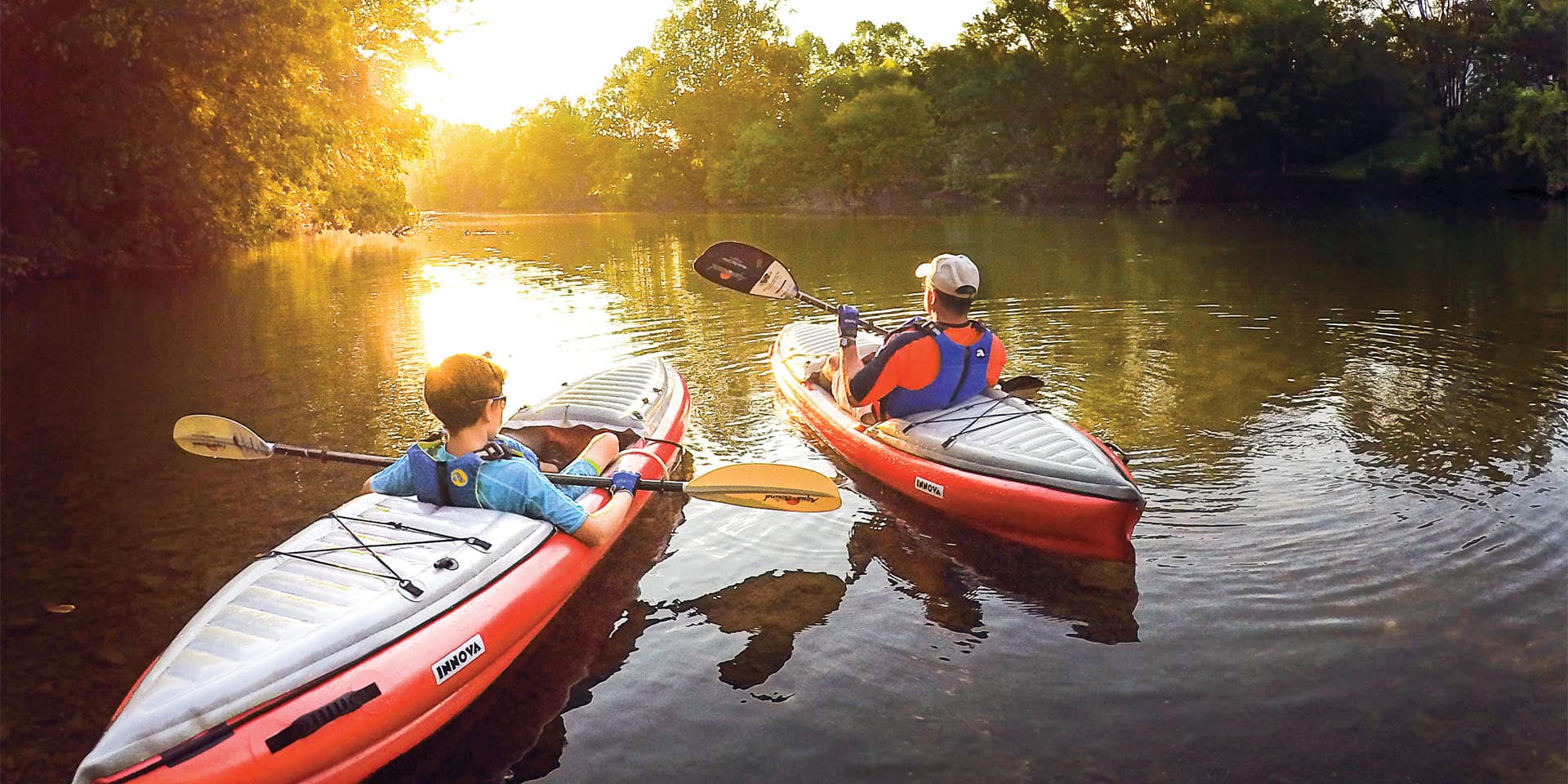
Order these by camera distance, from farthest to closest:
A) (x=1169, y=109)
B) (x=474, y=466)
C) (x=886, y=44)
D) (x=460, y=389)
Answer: (x=886, y=44)
(x=1169, y=109)
(x=474, y=466)
(x=460, y=389)

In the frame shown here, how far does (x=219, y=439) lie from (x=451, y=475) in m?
1.70

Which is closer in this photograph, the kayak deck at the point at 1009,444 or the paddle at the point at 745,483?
the paddle at the point at 745,483

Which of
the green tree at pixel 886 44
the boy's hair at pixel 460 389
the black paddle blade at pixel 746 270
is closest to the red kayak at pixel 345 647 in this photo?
the boy's hair at pixel 460 389

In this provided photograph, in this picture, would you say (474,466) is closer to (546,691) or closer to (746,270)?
(546,691)

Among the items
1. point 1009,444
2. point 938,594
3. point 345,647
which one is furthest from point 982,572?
point 345,647

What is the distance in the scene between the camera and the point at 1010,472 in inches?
218

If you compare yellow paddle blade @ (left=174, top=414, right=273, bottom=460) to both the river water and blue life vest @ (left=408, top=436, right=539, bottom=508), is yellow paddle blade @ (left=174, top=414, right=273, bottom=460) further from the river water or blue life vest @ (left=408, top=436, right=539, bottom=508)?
blue life vest @ (left=408, top=436, right=539, bottom=508)

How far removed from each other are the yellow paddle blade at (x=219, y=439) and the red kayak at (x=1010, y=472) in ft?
11.2

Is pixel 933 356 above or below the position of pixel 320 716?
above

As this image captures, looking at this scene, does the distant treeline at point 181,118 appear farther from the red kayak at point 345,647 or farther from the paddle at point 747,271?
the red kayak at point 345,647

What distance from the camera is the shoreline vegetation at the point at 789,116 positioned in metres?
16.6

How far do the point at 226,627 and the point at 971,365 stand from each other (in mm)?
4027

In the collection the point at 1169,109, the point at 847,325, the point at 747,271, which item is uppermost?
the point at 1169,109

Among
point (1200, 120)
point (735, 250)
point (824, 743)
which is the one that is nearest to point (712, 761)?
point (824, 743)
